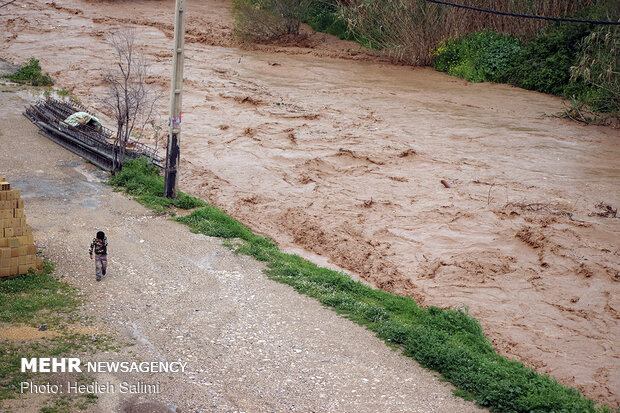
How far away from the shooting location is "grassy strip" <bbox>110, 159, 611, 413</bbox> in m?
8.05

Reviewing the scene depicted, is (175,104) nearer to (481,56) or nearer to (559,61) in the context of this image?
(481,56)

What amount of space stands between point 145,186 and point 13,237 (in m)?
4.94

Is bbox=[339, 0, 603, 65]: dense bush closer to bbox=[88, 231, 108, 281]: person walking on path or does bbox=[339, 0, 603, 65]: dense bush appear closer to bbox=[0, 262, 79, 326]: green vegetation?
bbox=[88, 231, 108, 281]: person walking on path

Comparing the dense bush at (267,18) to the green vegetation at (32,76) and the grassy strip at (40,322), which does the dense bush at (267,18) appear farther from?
the grassy strip at (40,322)

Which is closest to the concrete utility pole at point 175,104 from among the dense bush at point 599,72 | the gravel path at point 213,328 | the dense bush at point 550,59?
the gravel path at point 213,328

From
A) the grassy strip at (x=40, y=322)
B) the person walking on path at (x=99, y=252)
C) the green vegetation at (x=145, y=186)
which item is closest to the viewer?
the grassy strip at (x=40, y=322)

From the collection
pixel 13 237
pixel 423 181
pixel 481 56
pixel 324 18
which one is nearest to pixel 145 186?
pixel 13 237

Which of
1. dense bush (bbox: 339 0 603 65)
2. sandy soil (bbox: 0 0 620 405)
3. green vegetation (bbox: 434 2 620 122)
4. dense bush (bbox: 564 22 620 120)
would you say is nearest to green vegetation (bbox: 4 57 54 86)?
sandy soil (bbox: 0 0 620 405)

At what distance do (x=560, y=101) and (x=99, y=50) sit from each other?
20.4 meters

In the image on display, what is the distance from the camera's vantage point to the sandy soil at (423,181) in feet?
39.1

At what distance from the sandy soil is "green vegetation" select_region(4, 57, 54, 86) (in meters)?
0.87

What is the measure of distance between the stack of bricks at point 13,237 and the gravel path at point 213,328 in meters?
0.72

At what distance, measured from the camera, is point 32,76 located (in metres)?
23.4

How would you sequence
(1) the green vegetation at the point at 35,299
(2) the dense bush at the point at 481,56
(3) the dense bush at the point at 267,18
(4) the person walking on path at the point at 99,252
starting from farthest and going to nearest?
(3) the dense bush at the point at 267,18, (2) the dense bush at the point at 481,56, (4) the person walking on path at the point at 99,252, (1) the green vegetation at the point at 35,299
